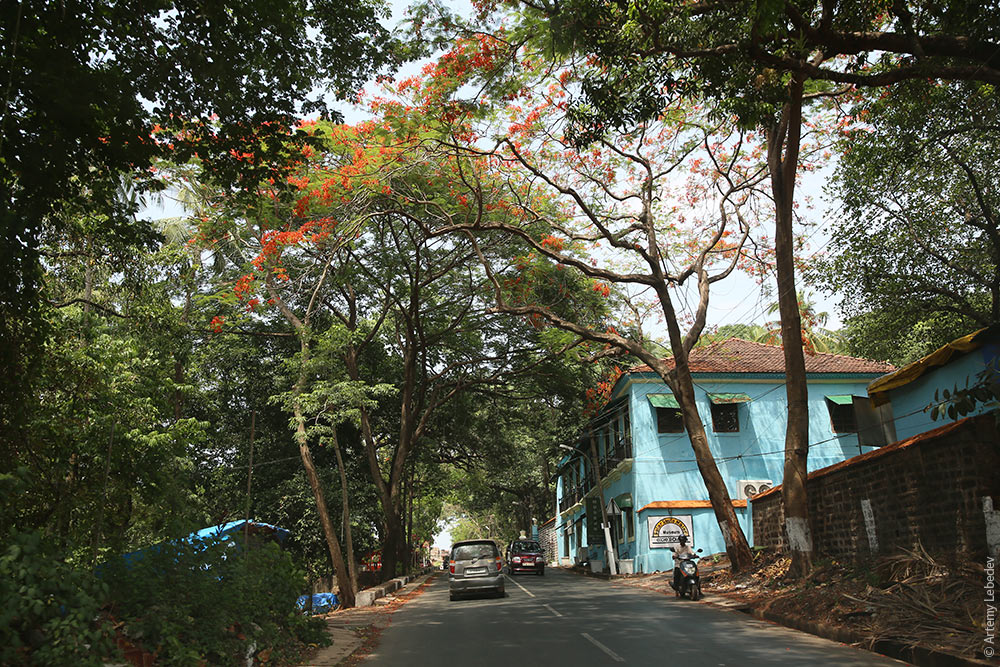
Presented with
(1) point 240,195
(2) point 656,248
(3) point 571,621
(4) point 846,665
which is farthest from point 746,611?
(1) point 240,195

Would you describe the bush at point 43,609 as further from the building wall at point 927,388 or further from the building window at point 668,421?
the building window at point 668,421

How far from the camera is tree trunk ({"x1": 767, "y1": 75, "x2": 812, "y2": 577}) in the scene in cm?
1395

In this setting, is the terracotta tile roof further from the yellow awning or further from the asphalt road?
the asphalt road

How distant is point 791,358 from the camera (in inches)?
567

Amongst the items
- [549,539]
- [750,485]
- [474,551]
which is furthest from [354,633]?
[549,539]

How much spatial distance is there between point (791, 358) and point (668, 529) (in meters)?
14.6

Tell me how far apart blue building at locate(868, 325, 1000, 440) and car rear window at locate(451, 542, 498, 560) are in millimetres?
10832

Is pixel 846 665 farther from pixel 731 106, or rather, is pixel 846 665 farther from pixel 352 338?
pixel 352 338

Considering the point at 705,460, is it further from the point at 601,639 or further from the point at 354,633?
the point at 354,633

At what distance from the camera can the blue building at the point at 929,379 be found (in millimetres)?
14117

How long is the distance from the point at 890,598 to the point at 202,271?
1939 centimetres

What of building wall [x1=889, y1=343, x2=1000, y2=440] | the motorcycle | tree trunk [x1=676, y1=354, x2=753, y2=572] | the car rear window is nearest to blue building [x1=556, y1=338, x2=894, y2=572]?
building wall [x1=889, y1=343, x2=1000, y2=440]

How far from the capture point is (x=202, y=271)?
21531mm

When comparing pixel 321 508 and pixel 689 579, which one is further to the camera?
pixel 321 508
